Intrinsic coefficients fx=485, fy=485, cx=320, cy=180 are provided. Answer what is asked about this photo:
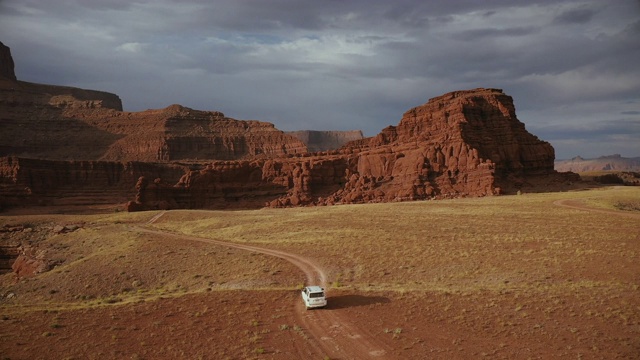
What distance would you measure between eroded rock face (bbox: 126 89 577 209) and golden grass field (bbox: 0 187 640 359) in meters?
19.4

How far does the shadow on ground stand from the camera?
20438mm

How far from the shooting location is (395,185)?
232ft

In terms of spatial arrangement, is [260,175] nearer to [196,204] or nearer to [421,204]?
[196,204]

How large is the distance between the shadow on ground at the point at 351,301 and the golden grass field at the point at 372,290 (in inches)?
3.5

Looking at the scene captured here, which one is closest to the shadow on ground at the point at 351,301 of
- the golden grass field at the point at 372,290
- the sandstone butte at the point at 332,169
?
the golden grass field at the point at 372,290

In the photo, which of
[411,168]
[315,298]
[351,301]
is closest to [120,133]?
[411,168]

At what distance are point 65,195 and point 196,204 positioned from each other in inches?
944

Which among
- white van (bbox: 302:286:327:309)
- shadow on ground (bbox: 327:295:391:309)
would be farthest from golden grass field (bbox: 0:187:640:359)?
white van (bbox: 302:286:327:309)

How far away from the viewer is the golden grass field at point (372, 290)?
1627 centimetres

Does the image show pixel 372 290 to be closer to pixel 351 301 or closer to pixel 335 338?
pixel 351 301

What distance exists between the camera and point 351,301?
2098 cm

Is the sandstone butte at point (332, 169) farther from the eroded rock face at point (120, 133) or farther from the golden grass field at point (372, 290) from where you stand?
the golden grass field at point (372, 290)

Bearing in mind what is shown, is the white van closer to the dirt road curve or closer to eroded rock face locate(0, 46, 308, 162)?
the dirt road curve

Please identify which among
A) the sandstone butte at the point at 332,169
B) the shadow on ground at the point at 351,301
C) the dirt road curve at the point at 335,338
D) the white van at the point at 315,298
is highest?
the sandstone butte at the point at 332,169
